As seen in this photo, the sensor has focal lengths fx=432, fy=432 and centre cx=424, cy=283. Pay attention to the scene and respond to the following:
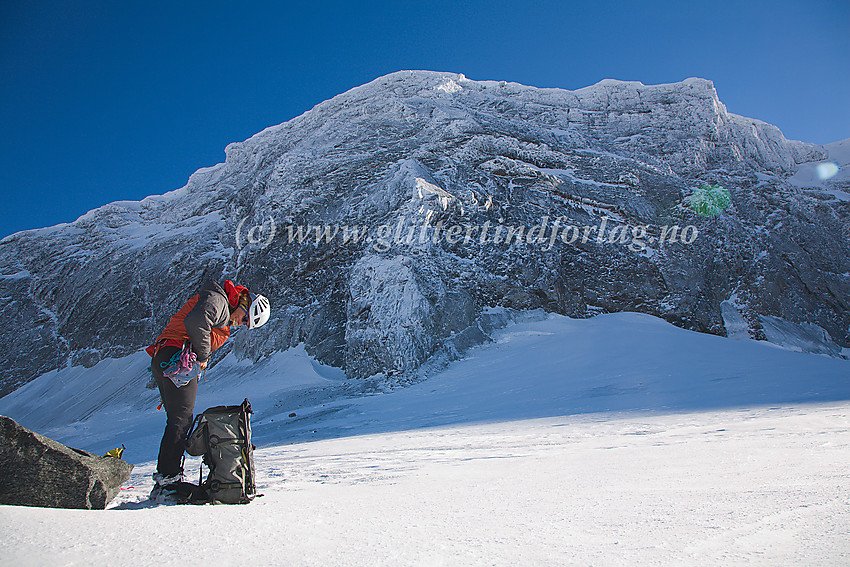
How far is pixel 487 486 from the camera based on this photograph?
317 cm

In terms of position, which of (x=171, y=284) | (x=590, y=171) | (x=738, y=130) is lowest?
(x=171, y=284)

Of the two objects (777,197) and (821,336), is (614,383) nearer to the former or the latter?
(821,336)

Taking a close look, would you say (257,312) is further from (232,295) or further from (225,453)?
(225,453)

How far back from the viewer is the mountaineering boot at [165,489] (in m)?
3.18

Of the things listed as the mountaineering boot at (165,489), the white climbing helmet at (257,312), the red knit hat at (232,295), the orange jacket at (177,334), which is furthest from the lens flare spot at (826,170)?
the mountaineering boot at (165,489)

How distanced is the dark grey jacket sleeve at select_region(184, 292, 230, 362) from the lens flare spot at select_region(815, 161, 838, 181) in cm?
3991

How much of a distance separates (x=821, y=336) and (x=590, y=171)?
43.4ft

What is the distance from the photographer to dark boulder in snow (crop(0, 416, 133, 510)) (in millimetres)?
2631

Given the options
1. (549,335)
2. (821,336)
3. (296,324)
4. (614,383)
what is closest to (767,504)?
(614,383)

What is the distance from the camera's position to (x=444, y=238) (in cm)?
1947

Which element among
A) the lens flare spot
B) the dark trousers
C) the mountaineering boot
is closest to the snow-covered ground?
the mountaineering boot

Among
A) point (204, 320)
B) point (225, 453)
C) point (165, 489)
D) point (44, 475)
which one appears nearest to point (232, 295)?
point (204, 320)

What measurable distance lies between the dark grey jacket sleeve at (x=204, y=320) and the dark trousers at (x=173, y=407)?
0.19 m

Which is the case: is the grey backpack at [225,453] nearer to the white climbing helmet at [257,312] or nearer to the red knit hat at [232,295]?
the white climbing helmet at [257,312]
